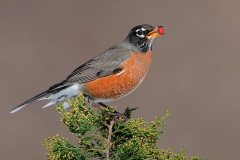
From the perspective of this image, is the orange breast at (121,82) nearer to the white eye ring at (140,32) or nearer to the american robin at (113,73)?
the american robin at (113,73)

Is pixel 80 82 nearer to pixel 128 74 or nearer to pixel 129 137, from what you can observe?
pixel 128 74

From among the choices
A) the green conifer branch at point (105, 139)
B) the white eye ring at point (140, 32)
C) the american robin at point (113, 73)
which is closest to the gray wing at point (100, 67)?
the american robin at point (113, 73)

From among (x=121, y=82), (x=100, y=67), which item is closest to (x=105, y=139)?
(x=121, y=82)

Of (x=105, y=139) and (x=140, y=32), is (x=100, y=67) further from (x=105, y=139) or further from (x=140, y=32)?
(x=105, y=139)

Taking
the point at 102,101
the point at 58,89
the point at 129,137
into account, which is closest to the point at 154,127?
the point at 129,137

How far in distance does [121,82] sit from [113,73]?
0.42ft

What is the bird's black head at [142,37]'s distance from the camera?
10.00 ft

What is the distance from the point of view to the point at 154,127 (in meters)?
2.07

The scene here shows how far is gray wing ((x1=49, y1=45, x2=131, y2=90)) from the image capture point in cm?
306

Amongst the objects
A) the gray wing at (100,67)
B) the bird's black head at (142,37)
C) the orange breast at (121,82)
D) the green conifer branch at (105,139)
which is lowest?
the green conifer branch at (105,139)

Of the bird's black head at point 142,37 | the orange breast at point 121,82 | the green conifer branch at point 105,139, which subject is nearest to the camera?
the green conifer branch at point 105,139

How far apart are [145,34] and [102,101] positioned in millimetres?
584

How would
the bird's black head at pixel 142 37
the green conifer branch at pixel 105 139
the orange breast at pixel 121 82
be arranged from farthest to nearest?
the bird's black head at pixel 142 37 < the orange breast at pixel 121 82 < the green conifer branch at pixel 105 139

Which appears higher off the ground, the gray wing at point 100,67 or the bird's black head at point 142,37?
the bird's black head at point 142,37
